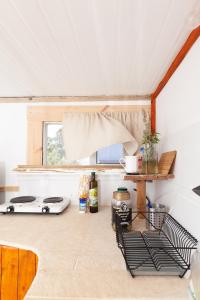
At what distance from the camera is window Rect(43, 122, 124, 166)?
80.0 inches

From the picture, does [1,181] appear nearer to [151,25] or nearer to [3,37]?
[3,37]

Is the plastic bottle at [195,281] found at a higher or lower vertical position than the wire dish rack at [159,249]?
higher

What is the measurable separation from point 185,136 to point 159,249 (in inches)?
24.0

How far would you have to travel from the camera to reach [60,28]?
1000 millimetres

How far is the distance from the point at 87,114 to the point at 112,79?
484mm

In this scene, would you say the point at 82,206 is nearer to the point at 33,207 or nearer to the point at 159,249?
the point at 33,207

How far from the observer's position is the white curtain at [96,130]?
1.94m

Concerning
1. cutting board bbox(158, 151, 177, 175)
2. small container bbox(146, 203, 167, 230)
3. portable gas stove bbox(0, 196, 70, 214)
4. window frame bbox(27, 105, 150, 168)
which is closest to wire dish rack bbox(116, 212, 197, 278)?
small container bbox(146, 203, 167, 230)

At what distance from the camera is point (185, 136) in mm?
1161

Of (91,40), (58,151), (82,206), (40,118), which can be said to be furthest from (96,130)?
(91,40)

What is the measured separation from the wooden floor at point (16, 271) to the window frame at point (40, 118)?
957mm

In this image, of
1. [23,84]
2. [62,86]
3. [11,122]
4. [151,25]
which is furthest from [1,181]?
[151,25]

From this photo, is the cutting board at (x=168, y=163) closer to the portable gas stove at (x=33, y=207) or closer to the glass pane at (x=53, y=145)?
the portable gas stove at (x=33, y=207)

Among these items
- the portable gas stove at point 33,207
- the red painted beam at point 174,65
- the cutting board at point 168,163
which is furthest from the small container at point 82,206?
the red painted beam at point 174,65
